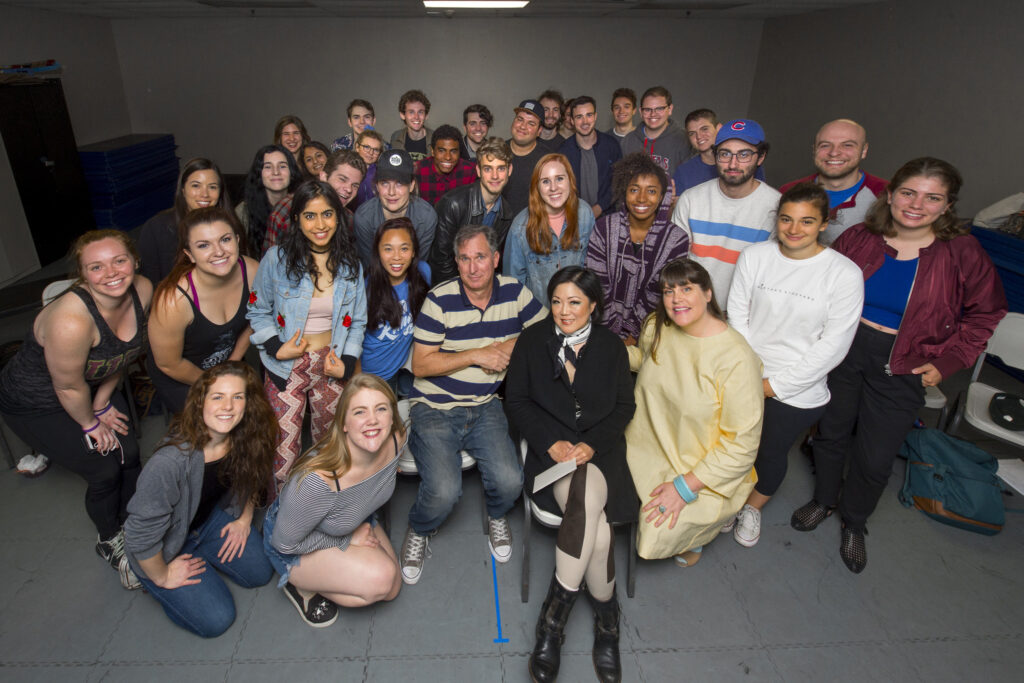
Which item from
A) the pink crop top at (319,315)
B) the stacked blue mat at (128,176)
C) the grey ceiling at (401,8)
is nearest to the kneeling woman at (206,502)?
the pink crop top at (319,315)

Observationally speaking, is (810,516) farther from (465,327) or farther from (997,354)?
(465,327)

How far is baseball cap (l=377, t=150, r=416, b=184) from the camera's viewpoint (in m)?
3.11

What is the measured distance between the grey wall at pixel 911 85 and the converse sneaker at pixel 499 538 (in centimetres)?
564

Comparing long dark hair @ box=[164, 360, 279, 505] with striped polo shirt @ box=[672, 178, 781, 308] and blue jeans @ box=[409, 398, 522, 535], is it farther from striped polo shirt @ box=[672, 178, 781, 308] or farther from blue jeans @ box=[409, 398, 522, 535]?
striped polo shirt @ box=[672, 178, 781, 308]

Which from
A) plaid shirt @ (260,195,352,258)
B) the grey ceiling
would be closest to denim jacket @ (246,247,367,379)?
plaid shirt @ (260,195,352,258)

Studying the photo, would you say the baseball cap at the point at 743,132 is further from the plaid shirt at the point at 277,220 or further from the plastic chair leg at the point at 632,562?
the plaid shirt at the point at 277,220

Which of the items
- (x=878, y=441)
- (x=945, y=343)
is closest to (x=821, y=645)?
(x=878, y=441)

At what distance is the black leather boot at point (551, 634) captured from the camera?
2.19m

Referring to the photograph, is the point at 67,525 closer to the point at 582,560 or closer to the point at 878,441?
the point at 582,560

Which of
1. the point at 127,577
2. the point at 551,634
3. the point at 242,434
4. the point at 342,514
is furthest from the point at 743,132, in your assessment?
the point at 127,577

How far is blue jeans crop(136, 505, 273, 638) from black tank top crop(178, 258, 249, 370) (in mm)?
728

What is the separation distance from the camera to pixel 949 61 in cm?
595

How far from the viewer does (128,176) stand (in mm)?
7742

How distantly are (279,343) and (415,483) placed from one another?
1.16 meters
